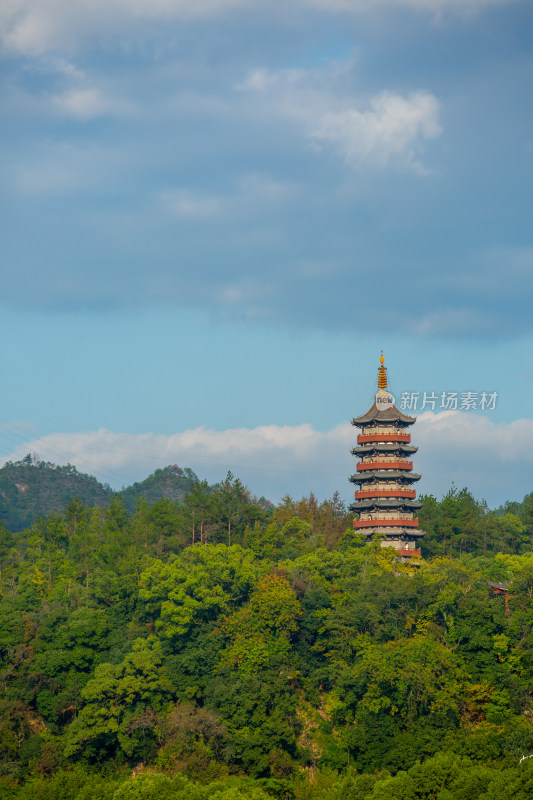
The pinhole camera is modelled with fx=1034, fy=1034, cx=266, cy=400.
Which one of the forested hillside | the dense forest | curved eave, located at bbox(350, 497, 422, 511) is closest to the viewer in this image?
the dense forest

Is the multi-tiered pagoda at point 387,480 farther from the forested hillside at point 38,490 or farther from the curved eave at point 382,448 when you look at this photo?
the forested hillside at point 38,490

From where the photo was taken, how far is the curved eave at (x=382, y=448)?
6731 cm

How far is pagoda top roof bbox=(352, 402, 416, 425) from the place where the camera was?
67.6 metres

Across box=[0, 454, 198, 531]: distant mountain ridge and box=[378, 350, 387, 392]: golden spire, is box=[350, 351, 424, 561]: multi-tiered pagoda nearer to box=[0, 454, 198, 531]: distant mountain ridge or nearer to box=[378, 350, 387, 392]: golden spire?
box=[378, 350, 387, 392]: golden spire

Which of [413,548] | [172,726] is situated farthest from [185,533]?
[172,726]

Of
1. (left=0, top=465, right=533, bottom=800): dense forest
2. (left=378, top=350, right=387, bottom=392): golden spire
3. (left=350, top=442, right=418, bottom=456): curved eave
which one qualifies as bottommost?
(left=0, top=465, right=533, bottom=800): dense forest

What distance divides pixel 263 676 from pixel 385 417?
22797 mm

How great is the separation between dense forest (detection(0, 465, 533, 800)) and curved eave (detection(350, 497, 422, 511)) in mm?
5444

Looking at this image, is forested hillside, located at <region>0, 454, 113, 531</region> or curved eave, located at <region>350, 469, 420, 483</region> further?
forested hillside, located at <region>0, 454, 113, 531</region>

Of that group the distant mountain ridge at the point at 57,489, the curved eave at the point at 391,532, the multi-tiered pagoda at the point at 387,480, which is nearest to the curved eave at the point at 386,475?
the multi-tiered pagoda at the point at 387,480

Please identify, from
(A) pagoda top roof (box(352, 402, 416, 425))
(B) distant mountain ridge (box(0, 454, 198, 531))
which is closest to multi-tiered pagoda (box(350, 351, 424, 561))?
(A) pagoda top roof (box(352, 402, 416, 425))

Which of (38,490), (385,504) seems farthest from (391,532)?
(38,490)

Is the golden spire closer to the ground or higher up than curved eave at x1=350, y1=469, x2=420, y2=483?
higher up

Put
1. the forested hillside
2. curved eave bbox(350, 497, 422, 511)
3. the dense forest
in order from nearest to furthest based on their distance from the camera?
the dense forest < curved eave bbox(350, 497, 422, 511) < the forested hillside
